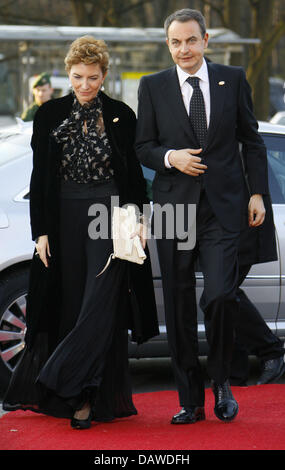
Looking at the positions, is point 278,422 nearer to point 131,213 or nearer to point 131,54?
point 131,213

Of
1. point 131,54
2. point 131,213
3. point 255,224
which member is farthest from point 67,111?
point 131,54

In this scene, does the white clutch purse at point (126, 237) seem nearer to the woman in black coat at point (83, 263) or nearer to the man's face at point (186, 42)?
the woman in black coat at point (83, 263)

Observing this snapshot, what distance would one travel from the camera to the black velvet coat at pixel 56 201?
16.4 ft

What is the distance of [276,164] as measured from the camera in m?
6.53

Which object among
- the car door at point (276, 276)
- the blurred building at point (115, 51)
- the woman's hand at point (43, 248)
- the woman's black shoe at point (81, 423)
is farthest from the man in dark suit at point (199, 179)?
the blurred building at point (115, 51)

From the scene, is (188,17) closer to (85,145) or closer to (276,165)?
(85,145)

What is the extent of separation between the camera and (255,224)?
5.02 metres

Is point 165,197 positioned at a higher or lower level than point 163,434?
higher

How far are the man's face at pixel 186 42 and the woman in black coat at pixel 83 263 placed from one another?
35 centimetres

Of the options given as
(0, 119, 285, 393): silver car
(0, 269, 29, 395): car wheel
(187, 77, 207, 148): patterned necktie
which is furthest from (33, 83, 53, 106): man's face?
(187, 77, 207, 148): patterned necktie

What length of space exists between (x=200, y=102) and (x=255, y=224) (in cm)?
67

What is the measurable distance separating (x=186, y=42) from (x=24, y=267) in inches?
73.2

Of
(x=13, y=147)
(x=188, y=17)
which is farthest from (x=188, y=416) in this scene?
(x=13, y=147)

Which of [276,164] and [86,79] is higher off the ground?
[86,79]
